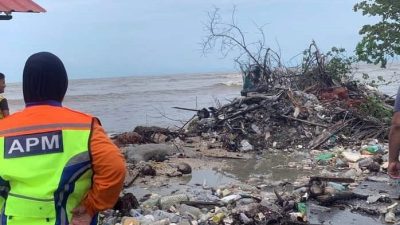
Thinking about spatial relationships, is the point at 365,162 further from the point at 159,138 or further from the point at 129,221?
the point at 159,138

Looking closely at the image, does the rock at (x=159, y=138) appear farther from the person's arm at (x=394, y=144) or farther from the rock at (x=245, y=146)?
the person's arm at (x=394, y=144)

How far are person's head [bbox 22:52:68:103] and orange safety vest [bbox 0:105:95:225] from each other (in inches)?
2.7

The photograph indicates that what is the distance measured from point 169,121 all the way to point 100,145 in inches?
632

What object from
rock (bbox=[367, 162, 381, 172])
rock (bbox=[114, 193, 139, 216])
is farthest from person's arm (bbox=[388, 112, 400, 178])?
rock (bbox=[367, 162, 381, 172])

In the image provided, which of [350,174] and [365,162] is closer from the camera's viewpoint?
[350,174]

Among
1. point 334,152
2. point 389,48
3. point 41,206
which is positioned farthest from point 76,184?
point 389,48

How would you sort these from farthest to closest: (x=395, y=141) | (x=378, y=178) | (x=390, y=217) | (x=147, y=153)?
(x=147, y=153), (x=378, y=178), (x=390, y=217), (x=395, y=141)

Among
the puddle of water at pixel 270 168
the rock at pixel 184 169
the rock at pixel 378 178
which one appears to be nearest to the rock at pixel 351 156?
the puddle of water at pixel 270 168

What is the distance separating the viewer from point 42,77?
7.32ft

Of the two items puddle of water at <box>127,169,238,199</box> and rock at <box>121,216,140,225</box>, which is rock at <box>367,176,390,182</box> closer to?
puddle of water at <box>127,169,238,199</box>

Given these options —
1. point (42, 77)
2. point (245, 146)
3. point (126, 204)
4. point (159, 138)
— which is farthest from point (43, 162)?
point (159, 138)

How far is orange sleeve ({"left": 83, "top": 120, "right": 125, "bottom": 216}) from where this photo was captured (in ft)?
7.23

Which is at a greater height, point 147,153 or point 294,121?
point 294,121

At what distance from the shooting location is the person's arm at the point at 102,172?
86.8 inches
